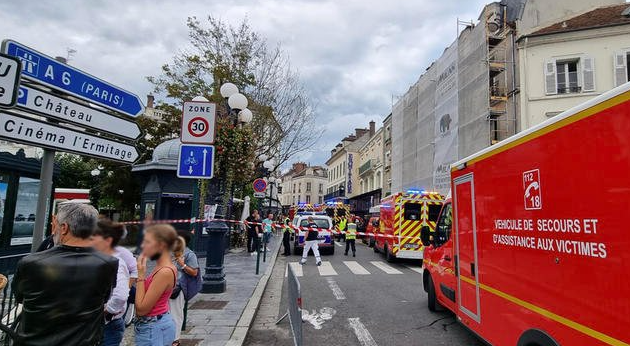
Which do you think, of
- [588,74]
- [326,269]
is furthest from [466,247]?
[588,74]

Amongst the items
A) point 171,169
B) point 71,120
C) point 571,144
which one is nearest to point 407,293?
point 571,144

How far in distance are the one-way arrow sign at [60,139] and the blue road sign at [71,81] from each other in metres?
0.33

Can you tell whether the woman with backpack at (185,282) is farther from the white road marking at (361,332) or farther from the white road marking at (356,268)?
the white road marking at (356,268)

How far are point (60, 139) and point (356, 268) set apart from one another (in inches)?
413

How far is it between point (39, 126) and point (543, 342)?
4459 mm

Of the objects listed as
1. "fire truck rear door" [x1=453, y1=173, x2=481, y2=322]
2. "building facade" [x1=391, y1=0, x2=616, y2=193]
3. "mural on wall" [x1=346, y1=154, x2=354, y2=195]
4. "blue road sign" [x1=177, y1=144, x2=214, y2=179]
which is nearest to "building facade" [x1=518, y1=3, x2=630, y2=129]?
"building facade" [x1=391, y1=0, x2=616, y2=193]

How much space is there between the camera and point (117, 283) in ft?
8.82

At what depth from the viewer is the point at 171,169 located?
531 inches

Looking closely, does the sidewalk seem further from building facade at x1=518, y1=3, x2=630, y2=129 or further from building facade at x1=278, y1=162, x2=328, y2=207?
building facade at x1=278, y1=162, x2=328, y2=207

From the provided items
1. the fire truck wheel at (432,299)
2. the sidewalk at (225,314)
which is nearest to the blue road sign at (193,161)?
the sidewalk at (225,314)

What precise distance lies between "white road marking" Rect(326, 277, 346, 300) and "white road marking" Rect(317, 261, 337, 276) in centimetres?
87

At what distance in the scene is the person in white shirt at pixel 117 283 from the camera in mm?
1223

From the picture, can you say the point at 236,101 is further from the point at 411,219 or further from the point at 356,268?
the point at 411,219

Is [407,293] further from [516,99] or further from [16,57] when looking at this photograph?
[516,99]
